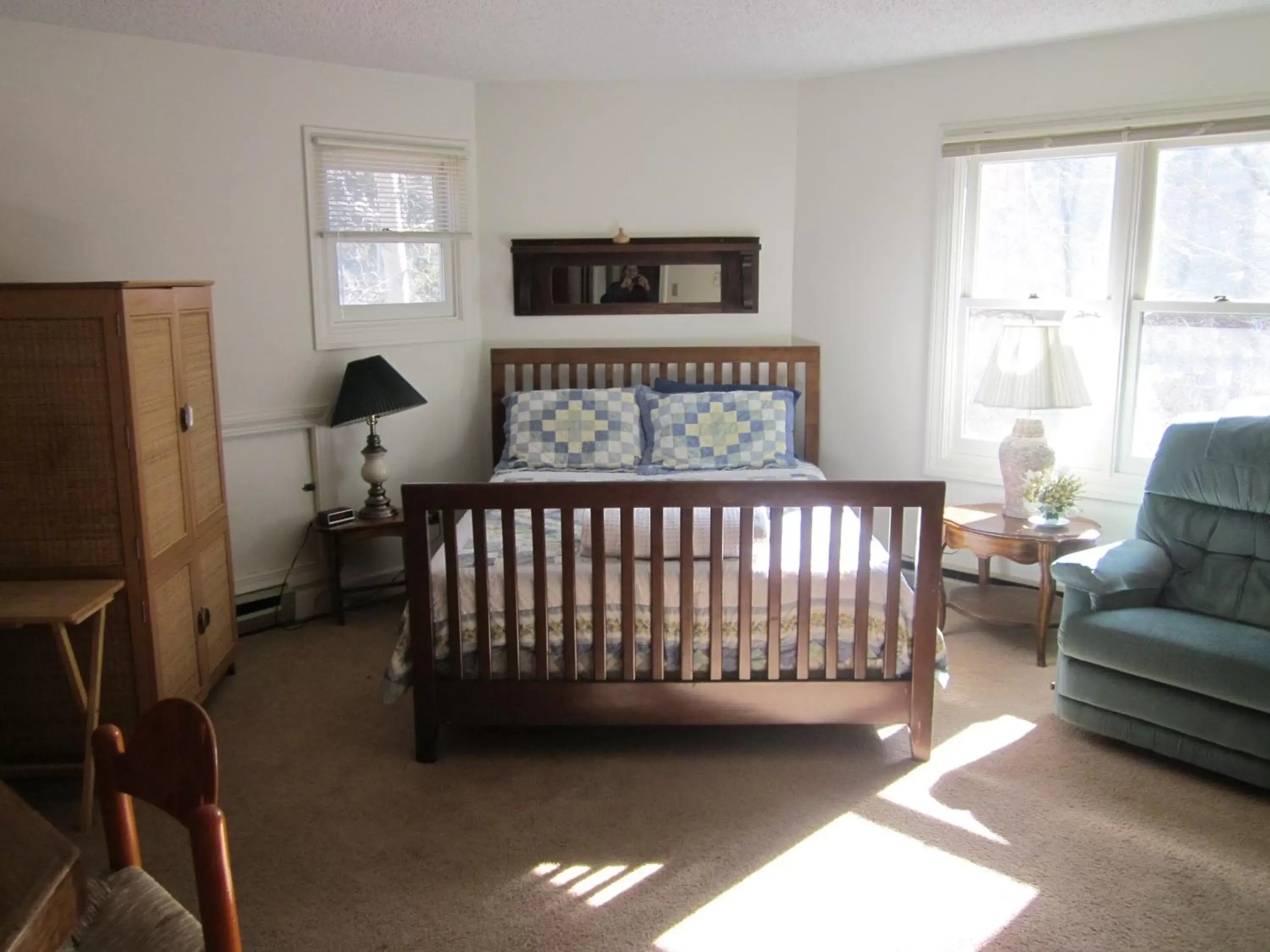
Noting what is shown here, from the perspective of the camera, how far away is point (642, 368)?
4.91 meters

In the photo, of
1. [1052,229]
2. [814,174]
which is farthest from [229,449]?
[1052,229]

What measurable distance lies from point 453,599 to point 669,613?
2.03 ft

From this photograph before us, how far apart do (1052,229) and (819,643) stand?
7.54 feet

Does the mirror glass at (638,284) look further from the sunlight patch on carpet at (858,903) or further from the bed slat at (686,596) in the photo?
the sunlight patch on carpet at (858,903)

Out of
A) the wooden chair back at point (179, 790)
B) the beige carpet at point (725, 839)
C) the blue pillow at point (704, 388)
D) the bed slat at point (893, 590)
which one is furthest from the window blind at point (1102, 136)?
the wooden chair back at point (179, 790)

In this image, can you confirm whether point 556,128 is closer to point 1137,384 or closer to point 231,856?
point 1137,384

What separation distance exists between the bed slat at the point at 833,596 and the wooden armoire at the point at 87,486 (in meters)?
1.90

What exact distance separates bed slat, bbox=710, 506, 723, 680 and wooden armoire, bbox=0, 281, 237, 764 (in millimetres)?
1578

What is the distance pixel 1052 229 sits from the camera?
14.0 ft

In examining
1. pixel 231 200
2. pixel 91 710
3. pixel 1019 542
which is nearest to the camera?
pixel 91 710

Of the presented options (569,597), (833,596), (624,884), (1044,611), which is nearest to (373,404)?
(569,597)

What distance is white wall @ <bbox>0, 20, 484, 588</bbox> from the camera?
3.56 meters

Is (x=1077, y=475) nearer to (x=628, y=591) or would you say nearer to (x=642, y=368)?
(x=642, y=368)

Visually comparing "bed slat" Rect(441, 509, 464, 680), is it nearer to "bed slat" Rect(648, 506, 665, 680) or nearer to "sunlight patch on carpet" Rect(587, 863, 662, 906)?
"bed slat" Rect(648, 506, 665, 680)
